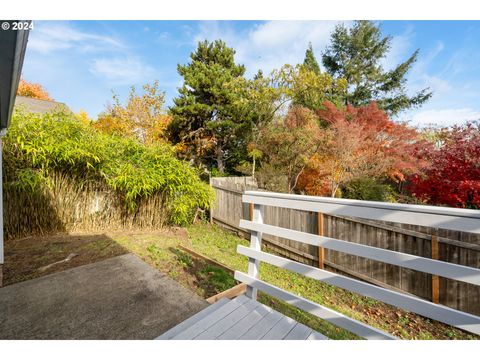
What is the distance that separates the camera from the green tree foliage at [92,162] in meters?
2.78

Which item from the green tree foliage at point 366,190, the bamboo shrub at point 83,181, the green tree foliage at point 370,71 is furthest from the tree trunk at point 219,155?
the green tree foliage at point 370,71

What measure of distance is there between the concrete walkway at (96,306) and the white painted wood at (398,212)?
0.95 meters

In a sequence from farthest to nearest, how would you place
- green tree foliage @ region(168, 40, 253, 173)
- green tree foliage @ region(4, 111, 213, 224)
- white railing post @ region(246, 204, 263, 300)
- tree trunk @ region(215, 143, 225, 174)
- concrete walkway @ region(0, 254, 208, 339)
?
tree trunk @ region(215, 143, 225, 174), green tree foliage @ region(168, 40, 253, 173), green tree foliage @ region(4, 111, 213, 224), white railing post @ region(246, 204, 263, 300), concrete walkway @ region(0, 254, 208, 339)

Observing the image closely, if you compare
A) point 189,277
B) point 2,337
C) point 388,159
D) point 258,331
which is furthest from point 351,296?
point 388,159

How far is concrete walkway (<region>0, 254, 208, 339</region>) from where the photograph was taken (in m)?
1.26

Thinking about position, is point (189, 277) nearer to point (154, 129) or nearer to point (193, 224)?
point (193, 224)

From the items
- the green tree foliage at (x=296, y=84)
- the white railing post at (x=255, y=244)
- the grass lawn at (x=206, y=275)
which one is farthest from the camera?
the green tree foliage at (x=296, y=84)

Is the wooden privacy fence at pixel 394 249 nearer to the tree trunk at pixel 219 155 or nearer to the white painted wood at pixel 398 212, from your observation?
the white painted wood at pixel 398 212

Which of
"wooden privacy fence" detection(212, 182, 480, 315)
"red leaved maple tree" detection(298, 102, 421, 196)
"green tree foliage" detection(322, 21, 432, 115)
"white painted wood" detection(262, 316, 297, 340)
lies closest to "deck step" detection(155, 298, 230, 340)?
"white painted wood" detection(262, 316, 297, 340)

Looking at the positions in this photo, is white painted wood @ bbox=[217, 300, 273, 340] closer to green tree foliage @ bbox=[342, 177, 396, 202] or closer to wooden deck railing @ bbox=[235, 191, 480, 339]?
wooden deck railing @ bbox=[235, 191, 480, 339]

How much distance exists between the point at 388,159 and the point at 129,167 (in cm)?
645

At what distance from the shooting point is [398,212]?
98 centimetres

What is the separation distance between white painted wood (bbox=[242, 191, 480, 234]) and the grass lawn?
146 cm

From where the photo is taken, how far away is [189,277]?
7.73 feet
